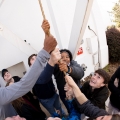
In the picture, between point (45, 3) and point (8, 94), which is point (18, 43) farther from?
point (8, 94)

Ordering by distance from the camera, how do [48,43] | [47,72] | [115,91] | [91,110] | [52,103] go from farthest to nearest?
1. [52,103]
2. [115,91]
3. [47,72]
4. [91,110]
5. [48,43]

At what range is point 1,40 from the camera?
2.74 metres

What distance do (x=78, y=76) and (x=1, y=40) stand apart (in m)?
1.51

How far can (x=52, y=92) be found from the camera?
215 cm

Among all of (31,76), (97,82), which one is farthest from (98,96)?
(31,76)

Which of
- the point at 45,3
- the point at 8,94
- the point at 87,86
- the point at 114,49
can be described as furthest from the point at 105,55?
the point at 8,94

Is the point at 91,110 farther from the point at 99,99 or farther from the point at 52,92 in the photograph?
the point at 52,92

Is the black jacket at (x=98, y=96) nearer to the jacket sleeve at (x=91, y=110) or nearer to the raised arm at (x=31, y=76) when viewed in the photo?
the jacket sleeve at (x=91, y=110)

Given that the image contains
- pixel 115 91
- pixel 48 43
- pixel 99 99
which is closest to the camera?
pixel 48 43

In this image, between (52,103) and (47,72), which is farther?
(52,103)

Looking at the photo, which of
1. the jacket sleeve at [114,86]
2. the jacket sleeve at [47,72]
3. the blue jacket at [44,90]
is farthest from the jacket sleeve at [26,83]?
the jacket sleeve at [114,86]

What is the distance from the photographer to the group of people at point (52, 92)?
1.15 meters

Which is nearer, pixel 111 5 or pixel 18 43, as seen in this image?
pixel 18 43

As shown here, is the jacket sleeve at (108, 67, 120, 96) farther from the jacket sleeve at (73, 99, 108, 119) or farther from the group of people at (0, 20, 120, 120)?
the jacket sleeve at (73, 99, 108, 119)
